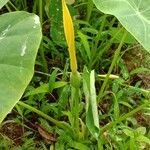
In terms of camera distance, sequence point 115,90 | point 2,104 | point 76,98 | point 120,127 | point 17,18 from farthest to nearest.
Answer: point 115,90
point 120,127
point 76,98
point 17,18
point 2,104

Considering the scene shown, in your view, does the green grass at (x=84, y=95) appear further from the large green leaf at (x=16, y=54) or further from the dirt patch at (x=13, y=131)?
the large green leaf at (x=16, y=54)

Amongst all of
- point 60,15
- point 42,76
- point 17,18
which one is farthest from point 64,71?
point 17,18

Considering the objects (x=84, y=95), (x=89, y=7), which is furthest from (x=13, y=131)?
(x=89, y=7)

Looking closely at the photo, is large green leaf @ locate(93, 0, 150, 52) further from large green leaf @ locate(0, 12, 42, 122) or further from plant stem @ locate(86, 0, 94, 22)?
plant stem @ locate(86, 0, 94, 22)

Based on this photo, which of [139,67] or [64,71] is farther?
[139,67]

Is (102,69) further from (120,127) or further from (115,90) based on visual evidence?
(120,127)

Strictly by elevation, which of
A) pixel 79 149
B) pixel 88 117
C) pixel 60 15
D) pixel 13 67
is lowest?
pixel 79 149
